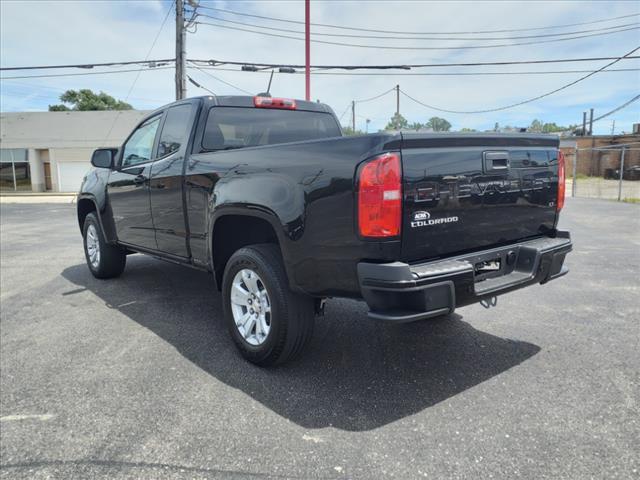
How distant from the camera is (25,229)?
40.7 feet

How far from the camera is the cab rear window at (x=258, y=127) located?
4.31 m

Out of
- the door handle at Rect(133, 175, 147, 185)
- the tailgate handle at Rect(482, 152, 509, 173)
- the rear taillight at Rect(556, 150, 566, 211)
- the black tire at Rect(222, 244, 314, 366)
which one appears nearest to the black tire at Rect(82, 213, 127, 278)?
the door handle at Rect(133, 175, 147, 185)

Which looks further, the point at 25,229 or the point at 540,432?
the point at 25,229

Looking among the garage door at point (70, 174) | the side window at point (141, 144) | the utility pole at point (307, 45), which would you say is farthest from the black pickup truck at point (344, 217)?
the garage door at point (70, 174)

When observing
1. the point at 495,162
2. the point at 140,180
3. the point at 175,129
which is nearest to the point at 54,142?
the point at 140,180

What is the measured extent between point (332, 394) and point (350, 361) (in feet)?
1.75

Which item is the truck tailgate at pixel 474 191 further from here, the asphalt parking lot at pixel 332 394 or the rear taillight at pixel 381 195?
the asphalt parking lot at pixel 332 394

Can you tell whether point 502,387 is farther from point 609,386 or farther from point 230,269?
point 230,269

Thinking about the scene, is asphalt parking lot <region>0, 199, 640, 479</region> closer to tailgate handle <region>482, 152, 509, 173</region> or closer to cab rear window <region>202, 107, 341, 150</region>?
tailgate handle <region>482, 152, 509, 173</region>

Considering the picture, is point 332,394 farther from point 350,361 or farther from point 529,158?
point 529,158

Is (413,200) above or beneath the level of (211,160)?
beneath

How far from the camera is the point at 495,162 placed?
10.4 ft

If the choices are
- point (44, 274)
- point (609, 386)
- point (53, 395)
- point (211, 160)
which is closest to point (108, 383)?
point (53, 395)

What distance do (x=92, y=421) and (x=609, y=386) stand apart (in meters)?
3.22
